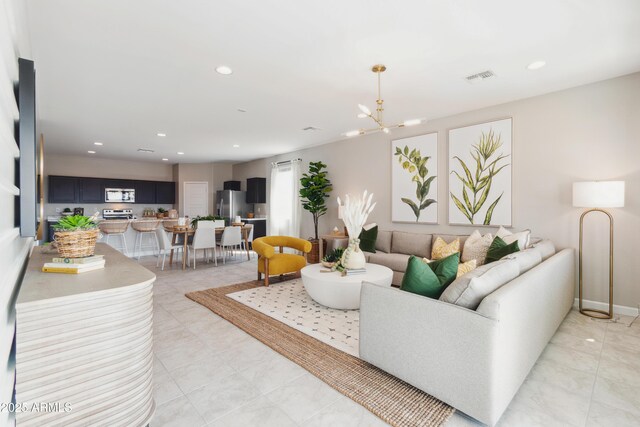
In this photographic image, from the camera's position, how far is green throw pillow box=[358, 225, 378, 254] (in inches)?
203

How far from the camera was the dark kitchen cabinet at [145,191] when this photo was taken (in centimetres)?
912

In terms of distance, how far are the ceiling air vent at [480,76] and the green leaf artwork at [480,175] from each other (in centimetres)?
113

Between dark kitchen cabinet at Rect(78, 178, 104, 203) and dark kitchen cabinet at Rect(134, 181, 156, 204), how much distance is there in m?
0.88

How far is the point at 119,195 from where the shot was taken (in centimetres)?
878

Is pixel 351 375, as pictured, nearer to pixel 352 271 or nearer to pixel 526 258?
pixel 352 271

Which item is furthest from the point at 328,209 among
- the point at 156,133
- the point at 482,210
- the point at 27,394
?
the point at 27,394

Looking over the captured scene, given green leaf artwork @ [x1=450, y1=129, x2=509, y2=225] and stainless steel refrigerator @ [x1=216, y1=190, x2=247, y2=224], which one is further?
stainless steel refrigerator @ [x1=216, y1=190, x2=247, y2=224]

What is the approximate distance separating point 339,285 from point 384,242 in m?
2.13

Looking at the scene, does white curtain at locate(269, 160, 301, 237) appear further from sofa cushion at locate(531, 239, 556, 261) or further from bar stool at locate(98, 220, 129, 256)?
Answer: sofa cushion at locate(531, 239, 556, 261)

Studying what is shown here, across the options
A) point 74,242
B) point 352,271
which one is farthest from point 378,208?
point 74,242

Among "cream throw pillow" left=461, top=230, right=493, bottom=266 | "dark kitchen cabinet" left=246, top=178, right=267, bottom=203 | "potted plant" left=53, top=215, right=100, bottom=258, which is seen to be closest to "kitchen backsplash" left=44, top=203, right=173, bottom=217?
"dark kitchen cabinet" left=246, top=178, right=267, bottom=203

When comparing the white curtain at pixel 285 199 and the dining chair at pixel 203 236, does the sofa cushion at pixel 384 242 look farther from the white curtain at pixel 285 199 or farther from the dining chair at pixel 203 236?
the dining chair at pixel 203 236

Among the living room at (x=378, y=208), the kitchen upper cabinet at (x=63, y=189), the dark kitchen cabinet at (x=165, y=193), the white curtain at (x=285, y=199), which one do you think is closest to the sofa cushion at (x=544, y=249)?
the living room at (x=378, y=208)

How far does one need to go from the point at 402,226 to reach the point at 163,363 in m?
4.13
